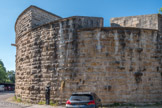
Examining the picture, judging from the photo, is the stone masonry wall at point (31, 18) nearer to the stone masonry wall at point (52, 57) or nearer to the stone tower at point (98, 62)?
the stone masonry wall at point (52, 57)

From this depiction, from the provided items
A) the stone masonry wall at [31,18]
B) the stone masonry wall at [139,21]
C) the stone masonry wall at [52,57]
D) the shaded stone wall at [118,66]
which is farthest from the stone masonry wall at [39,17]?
the stone masonry wall at [139,21]

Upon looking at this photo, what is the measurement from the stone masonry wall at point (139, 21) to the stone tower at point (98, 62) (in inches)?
9.3

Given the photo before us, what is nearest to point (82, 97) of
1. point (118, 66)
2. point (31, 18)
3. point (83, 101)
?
point (83, 101)

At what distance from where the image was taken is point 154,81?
1192 cm

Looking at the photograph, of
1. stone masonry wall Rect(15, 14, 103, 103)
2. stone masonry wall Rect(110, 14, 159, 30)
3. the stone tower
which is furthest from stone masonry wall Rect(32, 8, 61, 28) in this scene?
stone masonry wall Rect(110, 14, 159, 30)

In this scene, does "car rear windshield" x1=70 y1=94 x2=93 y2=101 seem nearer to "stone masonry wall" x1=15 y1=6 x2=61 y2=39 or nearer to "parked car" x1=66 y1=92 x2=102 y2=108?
"parked car" x1=66 y1=92 x2=102 y2=108

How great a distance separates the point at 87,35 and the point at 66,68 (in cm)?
265

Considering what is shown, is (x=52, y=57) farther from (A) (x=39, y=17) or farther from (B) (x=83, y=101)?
(B) (x=83, y=101)

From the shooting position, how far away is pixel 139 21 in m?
13.7

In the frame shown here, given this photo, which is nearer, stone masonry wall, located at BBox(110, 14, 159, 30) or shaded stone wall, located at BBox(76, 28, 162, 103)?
shaded stone wall, located at BBox(76, 28, 162, 103)

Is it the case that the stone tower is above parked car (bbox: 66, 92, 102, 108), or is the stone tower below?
above

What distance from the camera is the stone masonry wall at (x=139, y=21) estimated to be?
13.2m

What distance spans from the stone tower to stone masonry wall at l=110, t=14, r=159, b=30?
0.24m

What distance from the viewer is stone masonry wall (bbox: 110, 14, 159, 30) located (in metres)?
13.2
